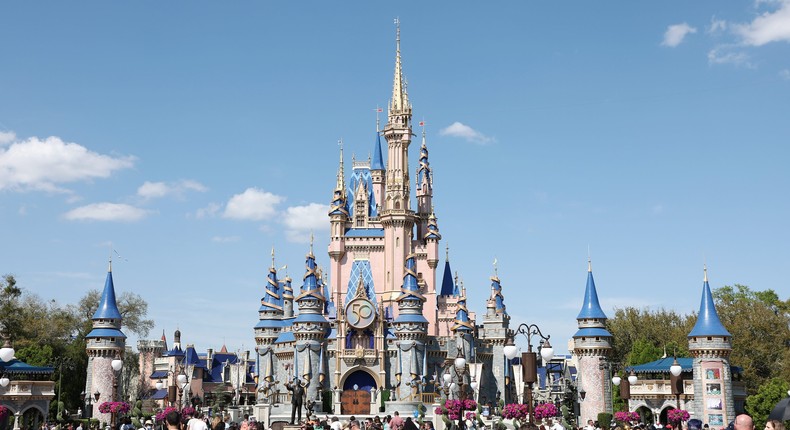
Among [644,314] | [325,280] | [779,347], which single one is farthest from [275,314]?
[779,347]

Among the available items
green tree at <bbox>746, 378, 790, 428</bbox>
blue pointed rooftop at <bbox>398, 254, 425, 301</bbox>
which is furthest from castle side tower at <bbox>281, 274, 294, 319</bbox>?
green tree at <bbox>746, 378, 790, 428</bbox>

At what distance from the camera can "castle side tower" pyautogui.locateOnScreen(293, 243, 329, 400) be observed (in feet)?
213

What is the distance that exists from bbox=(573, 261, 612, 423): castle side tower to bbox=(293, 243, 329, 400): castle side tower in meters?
19.0

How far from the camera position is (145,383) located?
352ft

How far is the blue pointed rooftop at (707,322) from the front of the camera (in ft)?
192

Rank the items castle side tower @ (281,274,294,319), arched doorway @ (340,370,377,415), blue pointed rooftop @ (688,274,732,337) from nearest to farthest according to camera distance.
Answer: blue pointed rooftop @ (688,274,732,337)
arched doorway @ (340,370,377,415)
castle side tower @ (281,274,294,319)

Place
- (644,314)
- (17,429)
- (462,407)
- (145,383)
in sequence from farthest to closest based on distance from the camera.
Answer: (145,383) → (644,314) → (17,429) → (462,407)

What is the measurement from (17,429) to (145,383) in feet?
176

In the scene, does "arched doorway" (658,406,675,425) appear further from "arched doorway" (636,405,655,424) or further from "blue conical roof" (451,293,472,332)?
"blue conical roof" (451,293,472,332)

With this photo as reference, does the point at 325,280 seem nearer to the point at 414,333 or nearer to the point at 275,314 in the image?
the point at 275,314

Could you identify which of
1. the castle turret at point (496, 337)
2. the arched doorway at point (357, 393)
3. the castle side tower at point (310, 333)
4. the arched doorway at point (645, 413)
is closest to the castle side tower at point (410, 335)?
the arched doorway at point (357, 393)

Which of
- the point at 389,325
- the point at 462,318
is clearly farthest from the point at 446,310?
the point at 389,325

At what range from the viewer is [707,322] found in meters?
59.1

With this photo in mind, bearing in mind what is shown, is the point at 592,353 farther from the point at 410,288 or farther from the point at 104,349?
the point at 104,349
